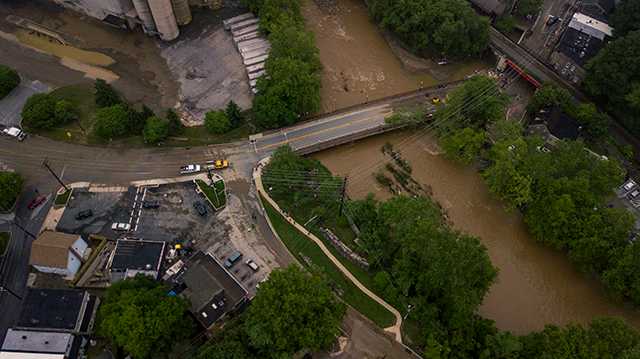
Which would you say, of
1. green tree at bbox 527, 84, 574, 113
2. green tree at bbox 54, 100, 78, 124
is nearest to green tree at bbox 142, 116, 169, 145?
green tree at bbox 54, 100, 78, 124

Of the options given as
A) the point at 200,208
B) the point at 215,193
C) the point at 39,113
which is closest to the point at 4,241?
the point at 39,113

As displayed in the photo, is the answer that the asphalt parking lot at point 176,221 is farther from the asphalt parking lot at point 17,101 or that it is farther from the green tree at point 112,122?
the asphalt parking lot at point 17,101

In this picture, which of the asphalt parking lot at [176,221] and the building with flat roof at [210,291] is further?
the asphalt parking lot at [176,221]

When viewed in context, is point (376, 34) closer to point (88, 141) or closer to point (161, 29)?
point (161, 29)

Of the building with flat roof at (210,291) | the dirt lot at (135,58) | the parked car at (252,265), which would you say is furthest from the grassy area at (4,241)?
the parked car at (252,265)

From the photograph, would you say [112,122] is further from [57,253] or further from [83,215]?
[57,253]

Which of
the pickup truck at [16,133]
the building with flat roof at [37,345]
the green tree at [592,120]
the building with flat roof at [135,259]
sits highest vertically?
the green tree at [592,120]
